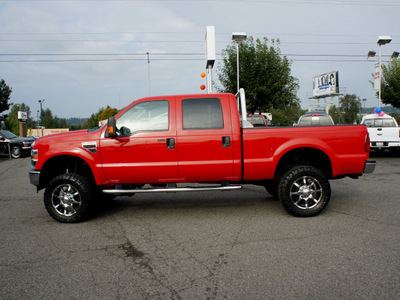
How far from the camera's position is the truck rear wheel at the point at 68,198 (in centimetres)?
551

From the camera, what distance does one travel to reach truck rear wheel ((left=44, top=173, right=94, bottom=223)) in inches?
217

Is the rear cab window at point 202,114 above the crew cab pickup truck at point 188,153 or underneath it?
above

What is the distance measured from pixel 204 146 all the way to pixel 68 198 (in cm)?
232

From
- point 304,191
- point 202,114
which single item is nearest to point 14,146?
point 202,114

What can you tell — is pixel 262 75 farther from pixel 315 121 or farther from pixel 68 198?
pixel 68 198

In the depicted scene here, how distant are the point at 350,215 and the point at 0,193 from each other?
25.8ft

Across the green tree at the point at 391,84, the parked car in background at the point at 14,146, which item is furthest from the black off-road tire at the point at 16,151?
the green tree at the point at 391,84

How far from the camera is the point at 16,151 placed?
2100 cm

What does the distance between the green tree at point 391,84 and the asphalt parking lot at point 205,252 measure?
26467mm

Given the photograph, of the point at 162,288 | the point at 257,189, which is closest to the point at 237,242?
the point at 162,288

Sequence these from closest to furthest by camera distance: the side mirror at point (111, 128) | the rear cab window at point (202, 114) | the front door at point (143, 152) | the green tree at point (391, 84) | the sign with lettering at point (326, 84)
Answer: the side mirror at point (111, 128)
the front door at point (143, 152)
the rear cab window at point (202, 114)
the green tree at point (391, 84)
the sign with lettering at point (326, 84)

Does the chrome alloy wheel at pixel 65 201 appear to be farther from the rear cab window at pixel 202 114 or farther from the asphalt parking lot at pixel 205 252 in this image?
the rear cab window at pixel 202 114

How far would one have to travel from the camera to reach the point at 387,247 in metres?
4.16

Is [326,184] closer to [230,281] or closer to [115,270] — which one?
[230,281]
